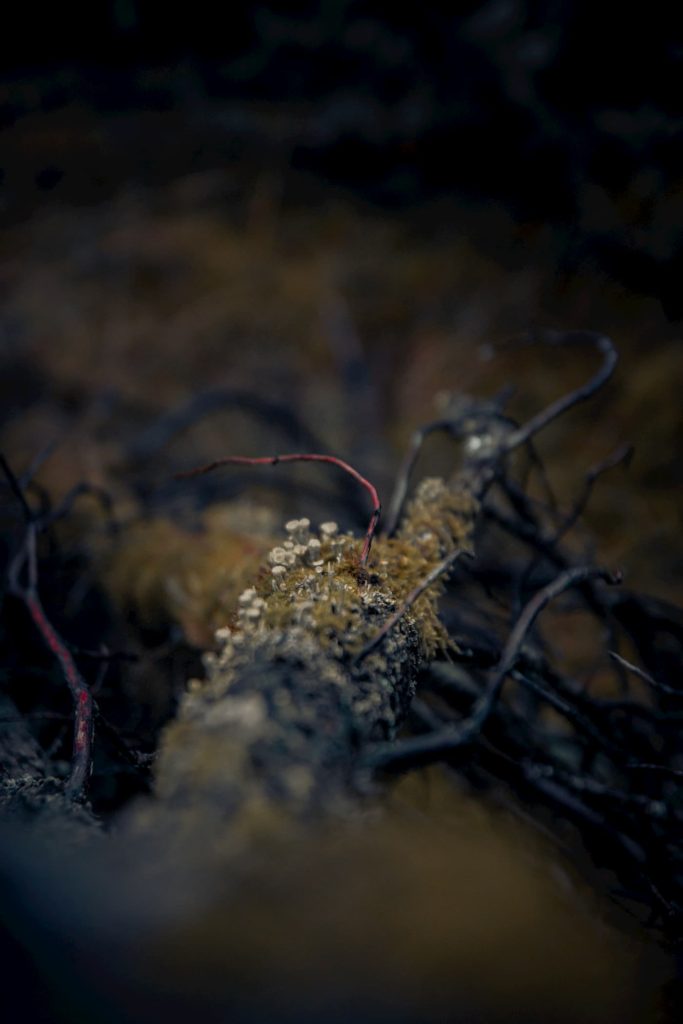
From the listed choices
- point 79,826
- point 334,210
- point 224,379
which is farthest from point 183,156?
point 79,826

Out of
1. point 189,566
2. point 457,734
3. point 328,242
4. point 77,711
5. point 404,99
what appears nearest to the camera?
point 457,734

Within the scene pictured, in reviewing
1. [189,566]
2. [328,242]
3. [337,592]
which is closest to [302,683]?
[337,592]

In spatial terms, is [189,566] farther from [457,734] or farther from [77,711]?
[457,734]

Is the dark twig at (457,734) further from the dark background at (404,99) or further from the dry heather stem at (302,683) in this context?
the dark background at (404,99)

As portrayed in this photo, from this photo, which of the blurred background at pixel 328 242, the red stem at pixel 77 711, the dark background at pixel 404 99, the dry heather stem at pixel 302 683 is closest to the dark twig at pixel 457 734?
the dry heather stem at pixel 302 683

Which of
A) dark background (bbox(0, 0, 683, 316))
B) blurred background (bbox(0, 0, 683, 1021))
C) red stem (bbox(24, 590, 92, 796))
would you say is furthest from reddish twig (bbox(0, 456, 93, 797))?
dark background (bbox(0, 0, 683, 316))

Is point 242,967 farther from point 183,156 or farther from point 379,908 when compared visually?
point 183,156

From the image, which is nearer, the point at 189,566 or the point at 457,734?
the point at 457,734

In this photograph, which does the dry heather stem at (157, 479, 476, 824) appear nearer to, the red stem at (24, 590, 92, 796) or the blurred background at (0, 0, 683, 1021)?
the red stem at (24, 590, 92, 796)
